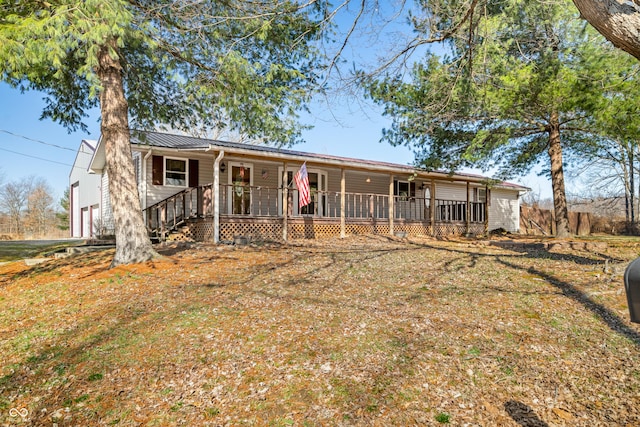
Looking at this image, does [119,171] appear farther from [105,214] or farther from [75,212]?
[75,212]

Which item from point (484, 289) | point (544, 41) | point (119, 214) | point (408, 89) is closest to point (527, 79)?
point (544, 41)

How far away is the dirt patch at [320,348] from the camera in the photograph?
296cm

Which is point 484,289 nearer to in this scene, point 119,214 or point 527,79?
point 527,79

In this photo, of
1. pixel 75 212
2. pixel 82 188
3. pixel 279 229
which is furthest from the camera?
pixel 75 212

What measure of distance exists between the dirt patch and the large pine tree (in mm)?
2713

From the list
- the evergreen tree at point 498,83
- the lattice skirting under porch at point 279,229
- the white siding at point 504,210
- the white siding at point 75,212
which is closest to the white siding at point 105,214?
the lattice skirting under porch at point 279,229

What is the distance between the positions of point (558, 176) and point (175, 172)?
1280cm

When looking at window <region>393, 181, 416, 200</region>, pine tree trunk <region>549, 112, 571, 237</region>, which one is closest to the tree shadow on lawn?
pine tree trunk <region>549, 112, 571, 237</region>

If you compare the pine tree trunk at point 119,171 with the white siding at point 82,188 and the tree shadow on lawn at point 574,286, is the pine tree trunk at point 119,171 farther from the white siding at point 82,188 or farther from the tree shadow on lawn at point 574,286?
the white siding at point 82,188

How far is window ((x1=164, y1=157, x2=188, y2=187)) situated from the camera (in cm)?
1241

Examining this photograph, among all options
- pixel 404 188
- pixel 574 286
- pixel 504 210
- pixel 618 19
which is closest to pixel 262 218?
pixel 574 286

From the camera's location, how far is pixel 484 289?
5.90m

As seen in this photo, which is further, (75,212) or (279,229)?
(75,212)

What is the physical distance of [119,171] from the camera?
7.56 meters
